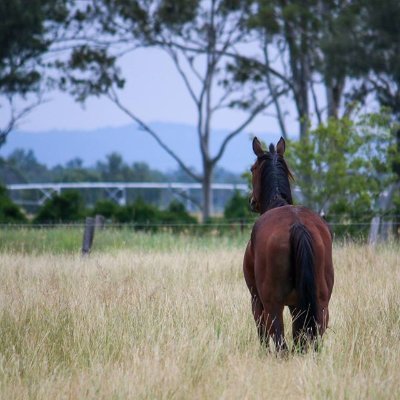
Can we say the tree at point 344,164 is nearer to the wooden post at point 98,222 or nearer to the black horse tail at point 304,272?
the wooden post at point 98,222

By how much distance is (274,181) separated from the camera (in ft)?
25.0

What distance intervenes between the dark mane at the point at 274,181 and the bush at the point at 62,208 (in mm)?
19398

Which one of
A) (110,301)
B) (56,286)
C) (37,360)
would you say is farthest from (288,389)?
(56,286)

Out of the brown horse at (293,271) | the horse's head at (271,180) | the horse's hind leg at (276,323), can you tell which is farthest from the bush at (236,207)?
the horse's hind leg at (276,323)

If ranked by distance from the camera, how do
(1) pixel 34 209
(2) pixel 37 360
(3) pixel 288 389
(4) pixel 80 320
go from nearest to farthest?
1. (3) pixel 288 389
2. (2) pixel 37 360
3. (4) pixel 80 320
4. (1) pixel 34 209

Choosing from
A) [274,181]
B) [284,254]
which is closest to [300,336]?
[284,254]

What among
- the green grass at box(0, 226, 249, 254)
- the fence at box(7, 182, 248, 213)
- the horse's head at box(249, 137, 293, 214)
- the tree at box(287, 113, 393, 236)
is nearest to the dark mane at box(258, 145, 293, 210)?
the horse's head at box(249, 137, 293, 214)

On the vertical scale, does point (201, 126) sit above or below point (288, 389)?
above

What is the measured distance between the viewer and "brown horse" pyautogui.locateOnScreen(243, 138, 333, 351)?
6730 millimetres

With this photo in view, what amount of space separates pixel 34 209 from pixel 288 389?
41.1m

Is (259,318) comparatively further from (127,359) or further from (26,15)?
(26,15)

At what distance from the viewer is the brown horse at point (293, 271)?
6730 millimetres

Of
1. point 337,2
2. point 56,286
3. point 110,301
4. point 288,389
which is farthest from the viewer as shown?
point 337,2

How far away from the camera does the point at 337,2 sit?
32.6 meters
